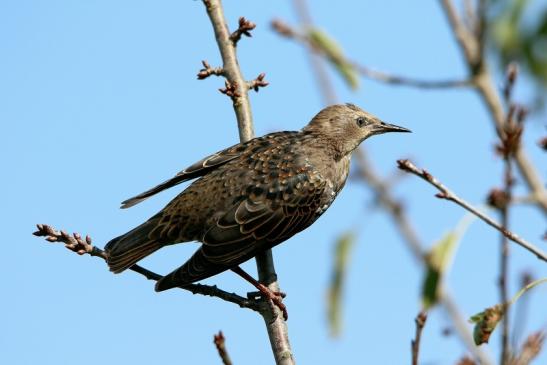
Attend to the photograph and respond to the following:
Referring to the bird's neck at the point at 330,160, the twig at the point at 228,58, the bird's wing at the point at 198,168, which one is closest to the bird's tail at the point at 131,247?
the bird's wing at the point at 198,168

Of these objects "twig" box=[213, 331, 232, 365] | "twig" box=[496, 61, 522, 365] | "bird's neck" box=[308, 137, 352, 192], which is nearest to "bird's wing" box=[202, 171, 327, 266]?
"bird's neck" box=[308, 137, 352, 192]

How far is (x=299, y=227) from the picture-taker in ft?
24.8

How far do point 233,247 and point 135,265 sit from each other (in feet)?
2.91

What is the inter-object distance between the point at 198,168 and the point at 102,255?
209 cm

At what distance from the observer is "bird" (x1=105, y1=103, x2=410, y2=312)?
7.01 metres

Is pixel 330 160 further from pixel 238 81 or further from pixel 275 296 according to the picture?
pixel 275 296

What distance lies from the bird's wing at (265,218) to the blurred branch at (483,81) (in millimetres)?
3805

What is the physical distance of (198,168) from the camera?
7.69 m

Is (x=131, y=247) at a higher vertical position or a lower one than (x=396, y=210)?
higher

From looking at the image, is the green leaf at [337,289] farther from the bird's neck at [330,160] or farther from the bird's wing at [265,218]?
the bird's neck at [330,160]

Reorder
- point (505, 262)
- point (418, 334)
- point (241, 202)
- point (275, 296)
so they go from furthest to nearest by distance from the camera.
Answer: point (241, 202), point (275, 296), point (418, 334), point (505, 262)

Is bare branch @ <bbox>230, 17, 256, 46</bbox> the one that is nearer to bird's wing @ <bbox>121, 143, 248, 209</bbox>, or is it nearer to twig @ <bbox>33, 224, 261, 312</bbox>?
bird's wing @ <bbox>121, 143, 248, 209</bbox>

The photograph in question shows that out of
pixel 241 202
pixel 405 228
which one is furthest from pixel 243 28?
pixel 405 228

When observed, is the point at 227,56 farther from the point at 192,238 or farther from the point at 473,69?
the point at 473,69
